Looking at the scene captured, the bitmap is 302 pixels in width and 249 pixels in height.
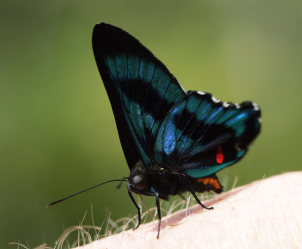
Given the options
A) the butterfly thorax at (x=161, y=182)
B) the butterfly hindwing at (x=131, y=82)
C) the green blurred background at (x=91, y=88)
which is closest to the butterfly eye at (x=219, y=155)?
the butterfly thorax at (x=161, y=182)

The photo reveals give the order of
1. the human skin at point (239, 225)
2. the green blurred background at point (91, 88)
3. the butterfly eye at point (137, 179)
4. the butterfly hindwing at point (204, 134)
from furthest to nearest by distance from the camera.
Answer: the green blurred background at point (91, 88) < the butterfly hindwing at point (204, 134) < the butterfly eye at point (137, 179) < the human skin at point (239, 225)

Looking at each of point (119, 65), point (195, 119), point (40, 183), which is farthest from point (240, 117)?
point (40, 183)

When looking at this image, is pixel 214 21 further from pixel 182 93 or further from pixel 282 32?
pixel 182 93

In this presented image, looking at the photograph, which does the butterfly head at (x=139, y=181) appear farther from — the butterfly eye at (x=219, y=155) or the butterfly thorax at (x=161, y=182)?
the butterfly eye at (x=219, y=155)

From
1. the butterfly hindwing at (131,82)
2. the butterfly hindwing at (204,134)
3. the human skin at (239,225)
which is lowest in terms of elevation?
the human skin at (239,225)

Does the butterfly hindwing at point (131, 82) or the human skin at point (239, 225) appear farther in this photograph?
the butterfly hindwing at point (131, 82)
